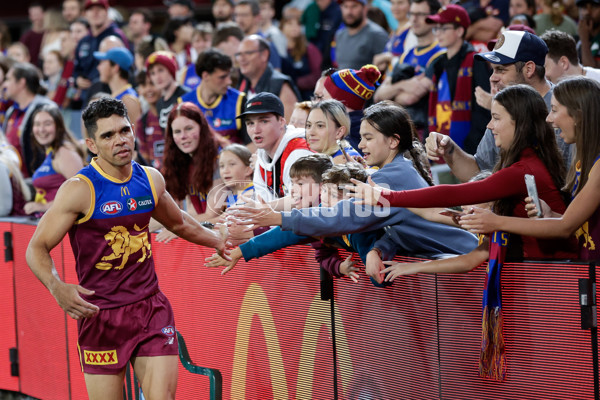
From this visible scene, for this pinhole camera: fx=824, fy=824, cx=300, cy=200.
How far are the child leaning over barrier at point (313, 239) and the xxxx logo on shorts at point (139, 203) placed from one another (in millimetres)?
684

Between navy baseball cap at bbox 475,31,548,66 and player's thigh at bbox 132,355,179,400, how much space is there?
9.02ft

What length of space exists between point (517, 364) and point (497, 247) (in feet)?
1.86

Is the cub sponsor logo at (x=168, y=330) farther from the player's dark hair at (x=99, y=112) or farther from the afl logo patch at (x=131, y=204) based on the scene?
the player's dark hair at (x=99, y=112)

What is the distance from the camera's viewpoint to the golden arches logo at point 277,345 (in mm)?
4874

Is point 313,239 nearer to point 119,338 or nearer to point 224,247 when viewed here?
point 224,247

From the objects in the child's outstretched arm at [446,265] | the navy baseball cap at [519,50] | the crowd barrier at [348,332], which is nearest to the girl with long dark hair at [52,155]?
the crowd barrier at [348,332]

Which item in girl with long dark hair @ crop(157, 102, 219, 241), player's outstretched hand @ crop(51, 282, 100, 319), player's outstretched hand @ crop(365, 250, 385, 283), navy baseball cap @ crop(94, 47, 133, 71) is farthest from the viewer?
navy baseball cap @ crop(94, 47, 133, 71)

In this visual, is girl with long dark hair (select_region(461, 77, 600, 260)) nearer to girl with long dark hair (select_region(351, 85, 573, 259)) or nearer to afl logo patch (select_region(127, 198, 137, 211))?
girl with long dark hair (select_region(351, 85, 573, 259))

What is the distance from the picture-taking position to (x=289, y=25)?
36.3 feet

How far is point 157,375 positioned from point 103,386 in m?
0.33

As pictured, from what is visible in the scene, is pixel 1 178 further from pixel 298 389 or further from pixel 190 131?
pixel 298 389

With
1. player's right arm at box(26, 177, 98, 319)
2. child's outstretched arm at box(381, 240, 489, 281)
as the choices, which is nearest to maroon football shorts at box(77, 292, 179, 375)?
player's right arm at box(26, 177, 98, 319)

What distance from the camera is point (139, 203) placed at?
4.93 m

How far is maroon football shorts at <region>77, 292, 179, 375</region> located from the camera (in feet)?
16.1
